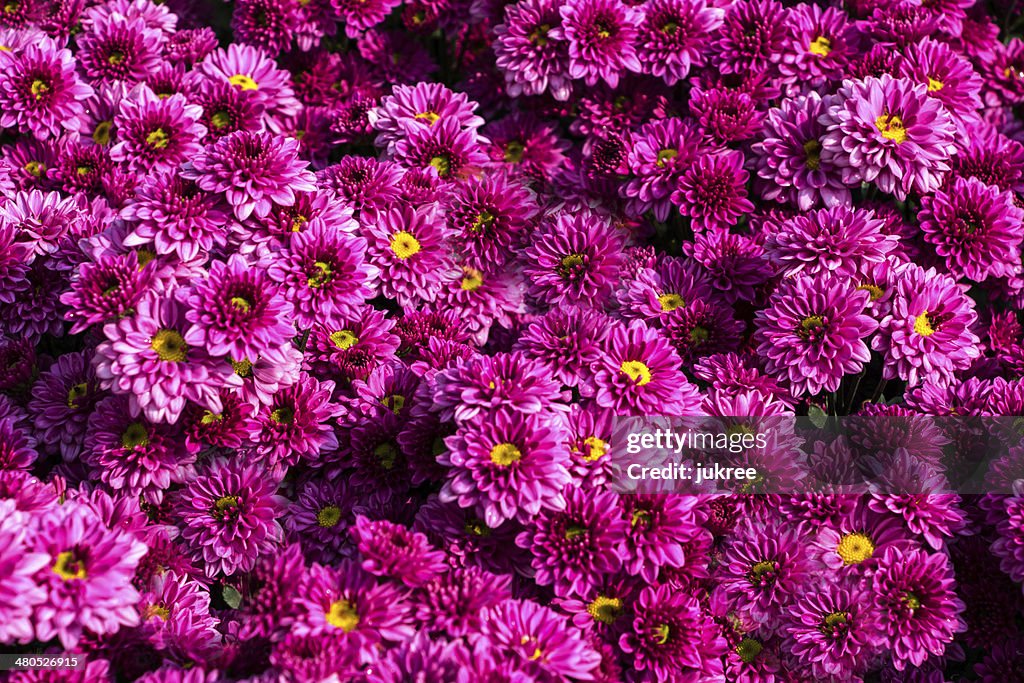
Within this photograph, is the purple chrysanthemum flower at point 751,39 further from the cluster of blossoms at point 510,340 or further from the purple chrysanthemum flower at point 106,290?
the purple chrysanthemum flower at point 106,290

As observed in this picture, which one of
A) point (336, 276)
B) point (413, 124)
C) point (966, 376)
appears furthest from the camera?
point (413, 124)

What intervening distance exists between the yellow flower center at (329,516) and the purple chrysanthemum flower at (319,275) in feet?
1.84

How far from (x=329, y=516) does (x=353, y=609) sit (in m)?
0.56

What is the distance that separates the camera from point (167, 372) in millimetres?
2561

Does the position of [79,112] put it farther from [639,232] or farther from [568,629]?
[568,629]

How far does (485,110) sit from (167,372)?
2.11 metres

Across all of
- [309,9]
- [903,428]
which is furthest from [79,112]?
[903,428]

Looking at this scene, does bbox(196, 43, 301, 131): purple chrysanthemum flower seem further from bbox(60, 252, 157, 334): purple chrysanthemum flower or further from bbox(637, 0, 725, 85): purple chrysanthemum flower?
bbox(637, 0, 725, 85): purple chrysanthemum flower

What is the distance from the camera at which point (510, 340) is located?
135 inches

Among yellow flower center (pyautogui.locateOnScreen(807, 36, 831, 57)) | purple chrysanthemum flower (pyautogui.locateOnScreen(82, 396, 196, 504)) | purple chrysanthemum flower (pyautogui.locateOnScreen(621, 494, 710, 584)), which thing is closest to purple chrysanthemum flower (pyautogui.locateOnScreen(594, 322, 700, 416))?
purple chrysanthemum flower (pyautogui.locateOnScreen(621, 494, 710, 584))

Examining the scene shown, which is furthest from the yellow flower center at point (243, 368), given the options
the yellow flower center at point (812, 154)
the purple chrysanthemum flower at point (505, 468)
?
the yellow flower center at point (812, 154)

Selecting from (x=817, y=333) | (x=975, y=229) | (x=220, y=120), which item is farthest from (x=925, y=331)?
(x=220, y=120)

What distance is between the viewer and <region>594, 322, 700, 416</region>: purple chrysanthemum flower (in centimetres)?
282

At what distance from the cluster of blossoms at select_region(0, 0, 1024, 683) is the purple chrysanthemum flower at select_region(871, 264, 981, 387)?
0.01 meters
